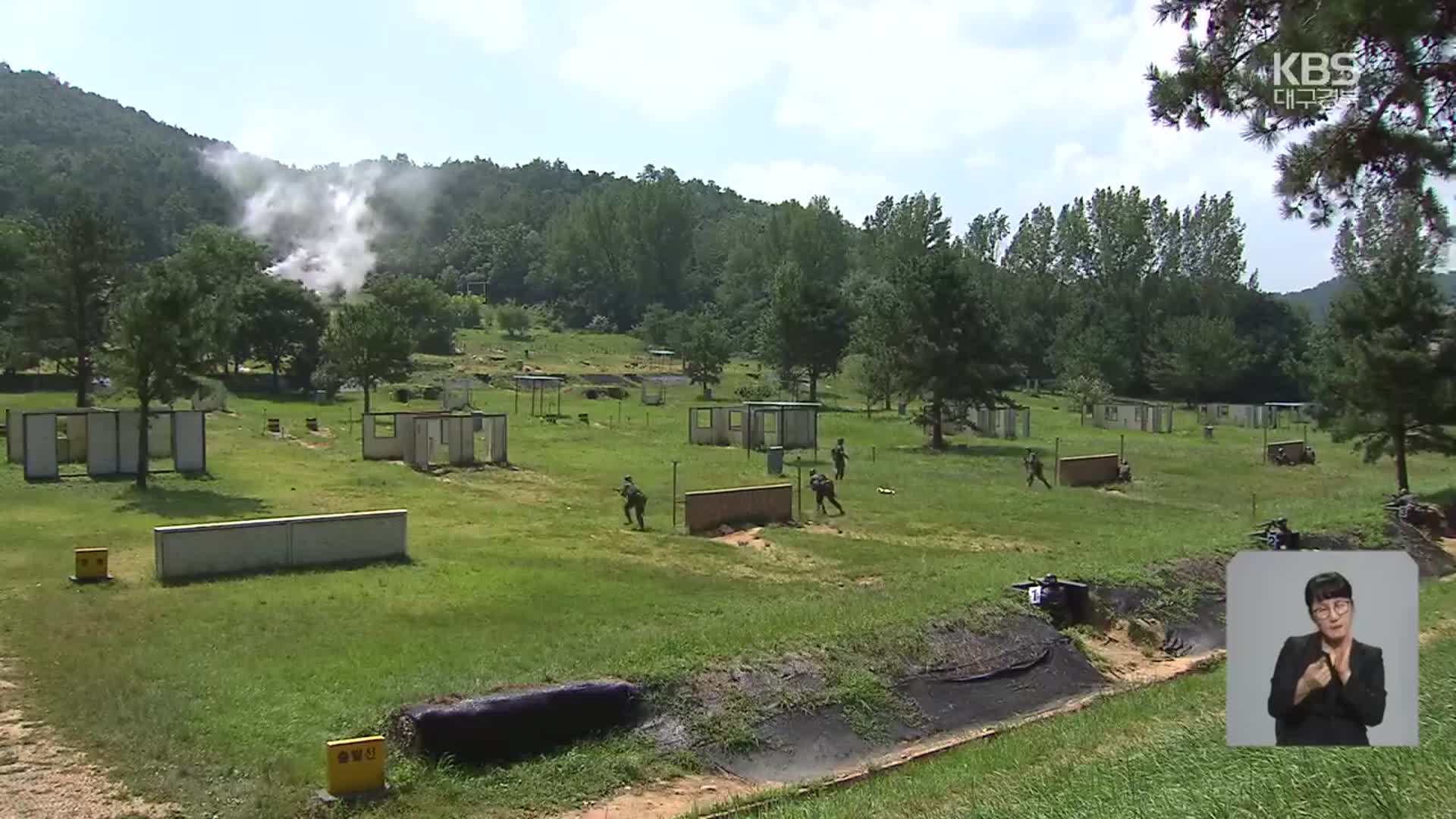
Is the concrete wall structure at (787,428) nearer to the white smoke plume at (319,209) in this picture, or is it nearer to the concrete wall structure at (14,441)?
the concrete wall structure at (14,441)

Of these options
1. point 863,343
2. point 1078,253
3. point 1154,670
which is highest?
point 1078,253

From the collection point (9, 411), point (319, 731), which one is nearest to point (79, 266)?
point (9, 411)

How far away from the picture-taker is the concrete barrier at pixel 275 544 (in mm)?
17609

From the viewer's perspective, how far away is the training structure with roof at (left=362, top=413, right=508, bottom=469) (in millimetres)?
33812

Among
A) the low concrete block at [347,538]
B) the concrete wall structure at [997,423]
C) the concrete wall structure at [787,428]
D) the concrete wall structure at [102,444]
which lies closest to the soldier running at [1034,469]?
the concrete wall structure at [787,428]

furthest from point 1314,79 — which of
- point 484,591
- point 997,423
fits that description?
point 997,423

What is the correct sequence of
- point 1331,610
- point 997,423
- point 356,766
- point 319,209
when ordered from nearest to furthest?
point 1331,610, point 356,766, point 997,423, point 319,209

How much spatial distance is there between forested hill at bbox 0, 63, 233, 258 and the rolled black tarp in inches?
4203

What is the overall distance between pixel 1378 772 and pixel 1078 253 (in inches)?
4160

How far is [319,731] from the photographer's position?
10.7 metres

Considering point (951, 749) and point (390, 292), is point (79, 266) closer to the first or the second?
point (390, 292)

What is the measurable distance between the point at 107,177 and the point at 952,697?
6554 inches

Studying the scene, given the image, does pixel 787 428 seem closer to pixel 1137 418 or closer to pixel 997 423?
pixel 997 423

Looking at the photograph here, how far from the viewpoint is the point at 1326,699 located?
169 inches
